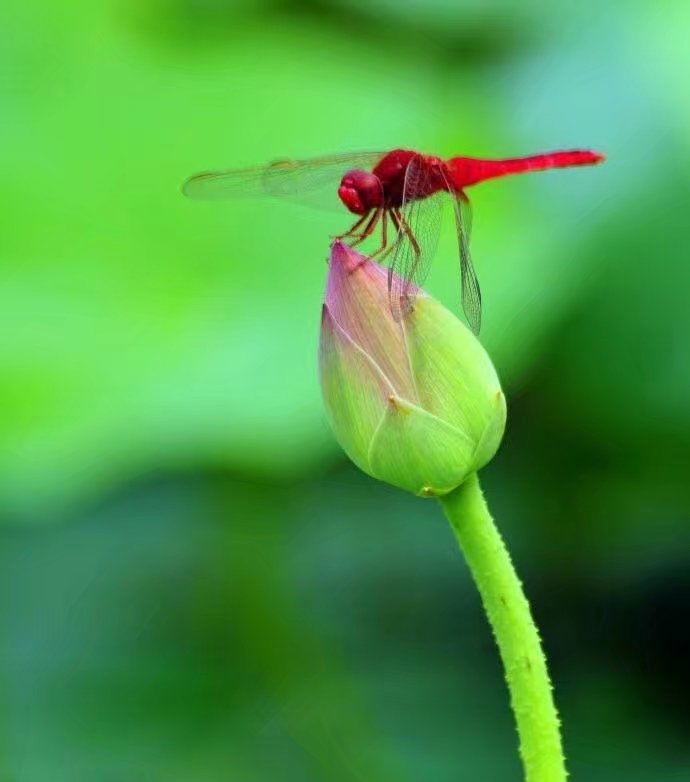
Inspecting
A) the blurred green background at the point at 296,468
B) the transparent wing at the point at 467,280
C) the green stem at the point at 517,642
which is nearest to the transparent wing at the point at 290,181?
the transparent wing at the point at 467,280

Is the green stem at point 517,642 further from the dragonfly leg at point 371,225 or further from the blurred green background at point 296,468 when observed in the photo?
the blurred green background at point 296,468

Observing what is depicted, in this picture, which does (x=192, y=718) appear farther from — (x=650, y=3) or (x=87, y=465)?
(x=650, y=3)

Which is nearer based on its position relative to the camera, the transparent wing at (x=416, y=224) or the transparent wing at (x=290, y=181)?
the transparent wing at (x=416, y=224)

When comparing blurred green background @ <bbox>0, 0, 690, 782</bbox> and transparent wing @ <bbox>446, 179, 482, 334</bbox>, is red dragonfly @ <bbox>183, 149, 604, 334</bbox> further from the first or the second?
blurred green background @ <bbox>0, 0, 690, 782</bbox>

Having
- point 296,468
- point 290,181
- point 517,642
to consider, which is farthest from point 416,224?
point 296,468

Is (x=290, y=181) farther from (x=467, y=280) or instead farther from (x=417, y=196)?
(x=467, y=280)

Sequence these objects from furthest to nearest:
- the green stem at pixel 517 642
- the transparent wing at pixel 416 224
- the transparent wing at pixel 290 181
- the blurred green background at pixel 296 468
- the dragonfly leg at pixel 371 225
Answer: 1. the blurred green background at pixel 296 468
2. the transparent wing at pixel 290 181
3. the dragonfly leg at pixel 371 225
4. the transparent wing at pixel 416 224
5. the green stem at pixel 517 642

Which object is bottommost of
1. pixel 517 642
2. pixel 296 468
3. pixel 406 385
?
pixel 296 468
